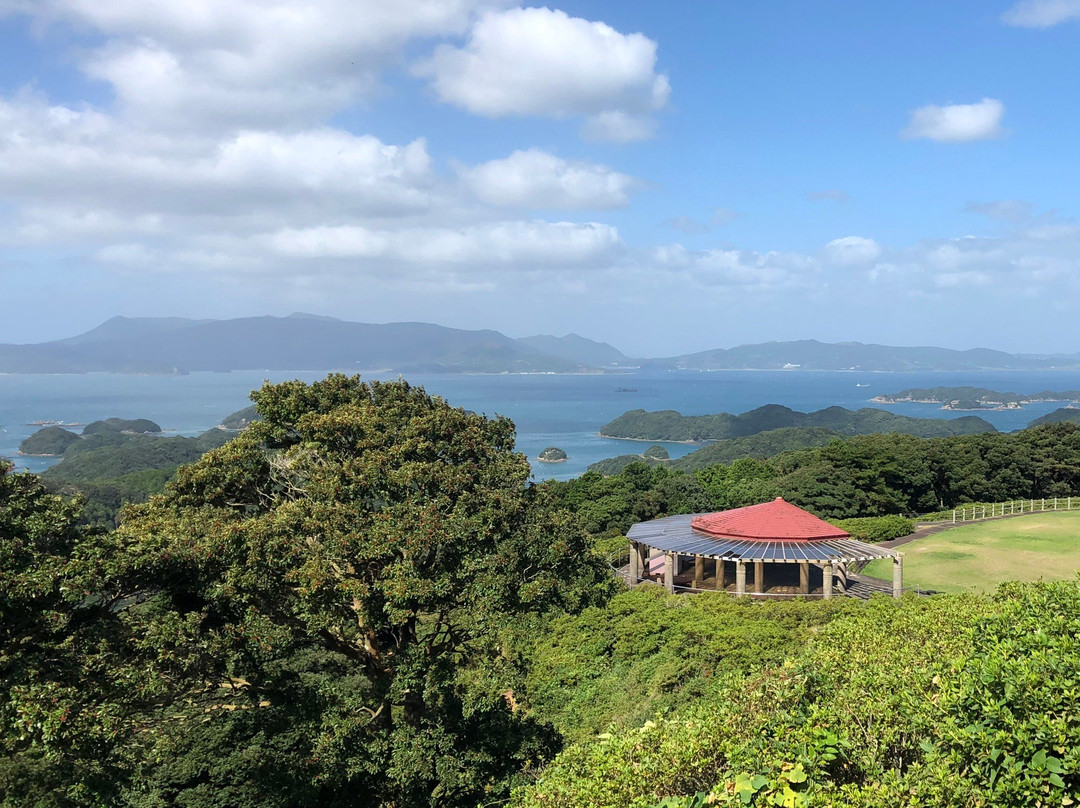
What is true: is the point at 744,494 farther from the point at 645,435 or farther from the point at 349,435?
the point at 645,435

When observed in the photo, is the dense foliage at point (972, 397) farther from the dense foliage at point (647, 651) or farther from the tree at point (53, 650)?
the tree at point (53, 650)

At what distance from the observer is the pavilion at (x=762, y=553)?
17.6m

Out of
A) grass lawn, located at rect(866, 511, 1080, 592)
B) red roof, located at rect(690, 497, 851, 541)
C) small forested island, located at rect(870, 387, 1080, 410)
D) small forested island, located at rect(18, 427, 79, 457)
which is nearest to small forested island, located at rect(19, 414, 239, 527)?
small forested island, located at rect(18, 427, 79, 457)

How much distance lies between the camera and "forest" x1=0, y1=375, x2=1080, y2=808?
4.93 meters

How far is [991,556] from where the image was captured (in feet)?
66.5

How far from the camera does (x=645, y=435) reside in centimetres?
12438

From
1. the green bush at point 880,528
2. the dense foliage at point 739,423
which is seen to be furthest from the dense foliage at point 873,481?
the dense foliage at point 739,423

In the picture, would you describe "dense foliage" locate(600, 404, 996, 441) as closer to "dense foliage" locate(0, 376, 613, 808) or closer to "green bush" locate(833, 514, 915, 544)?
"green bush" locate(833, 514, 915, 544)

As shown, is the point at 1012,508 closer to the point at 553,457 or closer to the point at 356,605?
the point at 356,605

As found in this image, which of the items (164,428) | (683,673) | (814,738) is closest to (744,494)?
(683,673)

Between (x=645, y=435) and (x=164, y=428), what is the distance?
85.0m

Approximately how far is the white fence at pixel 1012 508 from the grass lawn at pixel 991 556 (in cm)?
326

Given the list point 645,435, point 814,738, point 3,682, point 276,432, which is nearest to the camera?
point 814,738

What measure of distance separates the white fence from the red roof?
1239 cm
